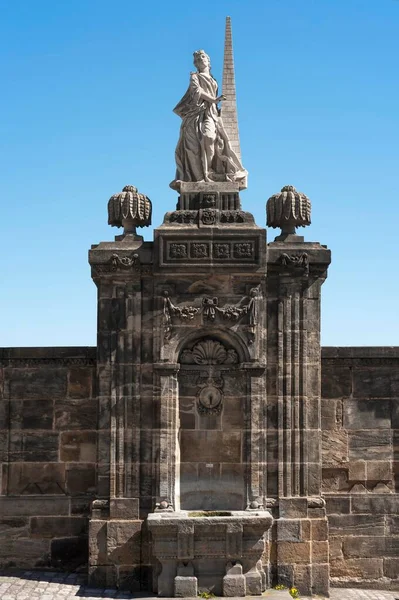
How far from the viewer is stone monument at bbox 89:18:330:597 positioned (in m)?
14.7

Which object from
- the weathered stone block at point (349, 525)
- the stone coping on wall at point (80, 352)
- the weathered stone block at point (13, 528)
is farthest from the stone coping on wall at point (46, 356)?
the weathered stone block at point (349, 525)

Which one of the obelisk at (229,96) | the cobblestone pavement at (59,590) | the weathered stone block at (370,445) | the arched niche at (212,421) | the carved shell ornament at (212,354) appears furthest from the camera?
the obelisk at (229,96)

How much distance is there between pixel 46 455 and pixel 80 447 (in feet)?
1.97

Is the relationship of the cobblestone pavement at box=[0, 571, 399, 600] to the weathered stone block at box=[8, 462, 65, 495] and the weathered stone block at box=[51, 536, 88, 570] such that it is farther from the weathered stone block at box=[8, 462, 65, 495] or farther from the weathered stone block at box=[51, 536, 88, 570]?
the weathered stone block at box=[8, 462, 65, 495]

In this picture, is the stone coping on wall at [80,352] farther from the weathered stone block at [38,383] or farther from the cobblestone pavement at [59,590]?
the cobblestone pavement at [59,590]

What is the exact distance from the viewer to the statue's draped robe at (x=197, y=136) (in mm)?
15531

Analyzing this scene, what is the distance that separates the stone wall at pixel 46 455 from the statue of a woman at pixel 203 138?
359cm

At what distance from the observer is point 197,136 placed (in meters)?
15.5

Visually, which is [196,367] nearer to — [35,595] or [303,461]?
[303,461]

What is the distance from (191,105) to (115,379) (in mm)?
4869

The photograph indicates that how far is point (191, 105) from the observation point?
15.6 metres

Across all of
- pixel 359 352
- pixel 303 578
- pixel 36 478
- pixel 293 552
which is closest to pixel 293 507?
pixel 293 552

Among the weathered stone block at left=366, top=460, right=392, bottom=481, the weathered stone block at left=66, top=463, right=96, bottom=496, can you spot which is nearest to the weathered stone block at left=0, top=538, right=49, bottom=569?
the weathered stone block at left=66, top=463, right=96, bottom=496

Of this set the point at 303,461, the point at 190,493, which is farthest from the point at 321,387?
the point at 190,493
